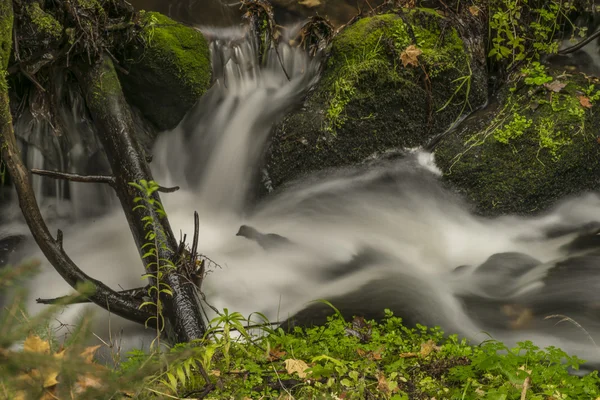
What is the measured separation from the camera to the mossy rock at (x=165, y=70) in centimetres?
561

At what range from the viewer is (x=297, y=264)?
16.5 feet

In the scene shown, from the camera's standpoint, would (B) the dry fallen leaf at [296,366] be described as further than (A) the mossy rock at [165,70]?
No

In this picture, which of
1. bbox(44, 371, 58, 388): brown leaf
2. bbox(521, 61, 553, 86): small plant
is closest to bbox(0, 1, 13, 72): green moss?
bbox(44, 371, 58, 388): brown leaf

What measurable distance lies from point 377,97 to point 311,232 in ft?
4.99

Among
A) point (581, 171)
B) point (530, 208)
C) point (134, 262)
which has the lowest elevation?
point (134, 262)

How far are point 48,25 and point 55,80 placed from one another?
67cm

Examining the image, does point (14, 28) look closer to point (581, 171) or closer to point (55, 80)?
point (55, 80)

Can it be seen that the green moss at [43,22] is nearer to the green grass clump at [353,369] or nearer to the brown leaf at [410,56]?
the green grass clump at [353,369]

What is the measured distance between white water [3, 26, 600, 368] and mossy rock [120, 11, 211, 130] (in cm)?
19

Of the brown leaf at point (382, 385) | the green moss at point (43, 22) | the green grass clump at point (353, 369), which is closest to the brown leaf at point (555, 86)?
the green grass clump at point (353, 369)

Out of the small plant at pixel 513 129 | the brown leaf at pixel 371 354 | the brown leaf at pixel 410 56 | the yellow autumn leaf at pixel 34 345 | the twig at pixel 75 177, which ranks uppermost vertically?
the brown leaf at pixel 410 56

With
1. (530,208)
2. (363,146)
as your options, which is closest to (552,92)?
(530,208)

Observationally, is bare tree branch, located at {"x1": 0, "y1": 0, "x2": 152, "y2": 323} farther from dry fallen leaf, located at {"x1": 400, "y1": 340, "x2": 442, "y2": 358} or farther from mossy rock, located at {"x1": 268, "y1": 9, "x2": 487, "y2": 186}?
mossy rock, located at {"x1": 268, "y1": 9, "x2": 487, "y2": 186}

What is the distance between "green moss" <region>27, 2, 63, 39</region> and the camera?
462cm
